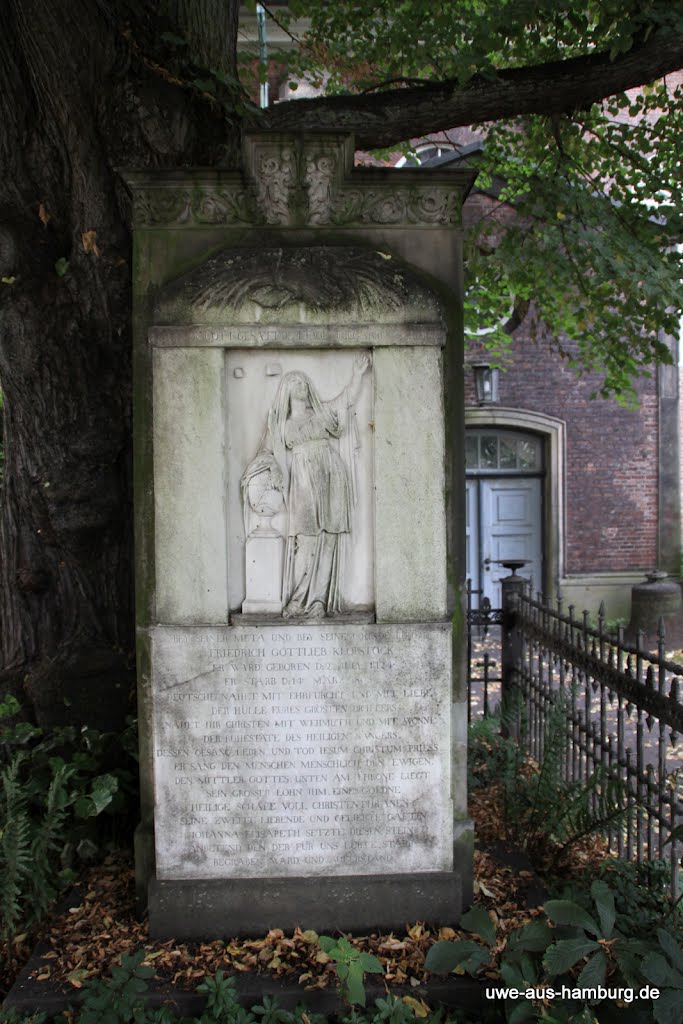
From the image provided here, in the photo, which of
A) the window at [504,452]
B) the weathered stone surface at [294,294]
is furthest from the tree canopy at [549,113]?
the window at [504,452]

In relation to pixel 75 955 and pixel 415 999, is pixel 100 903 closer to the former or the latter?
pixel 75 955

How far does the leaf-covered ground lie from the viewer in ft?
10.1

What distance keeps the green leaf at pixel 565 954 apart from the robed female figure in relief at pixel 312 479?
4.86 ft

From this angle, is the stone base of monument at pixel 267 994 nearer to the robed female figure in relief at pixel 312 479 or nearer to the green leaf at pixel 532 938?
the green leaf at pixel 532 938

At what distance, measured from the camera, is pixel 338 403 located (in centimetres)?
336

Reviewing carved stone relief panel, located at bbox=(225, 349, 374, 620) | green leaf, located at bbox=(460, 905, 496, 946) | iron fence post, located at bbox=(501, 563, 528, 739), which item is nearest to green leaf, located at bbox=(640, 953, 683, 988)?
green leaf, located at bbox=(460, 905, 496, 946)

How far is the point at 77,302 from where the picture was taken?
4.12m

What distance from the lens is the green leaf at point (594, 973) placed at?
2.67 meters

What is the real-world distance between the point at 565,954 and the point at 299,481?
201 centimetres

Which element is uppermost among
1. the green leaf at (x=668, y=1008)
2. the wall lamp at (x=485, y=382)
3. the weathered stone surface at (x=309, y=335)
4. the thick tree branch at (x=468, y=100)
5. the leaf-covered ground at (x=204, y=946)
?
the thick tree branch at (x=468, y=100)

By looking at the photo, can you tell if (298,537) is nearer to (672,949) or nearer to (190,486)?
(190,486)

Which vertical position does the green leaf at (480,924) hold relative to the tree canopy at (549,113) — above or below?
below

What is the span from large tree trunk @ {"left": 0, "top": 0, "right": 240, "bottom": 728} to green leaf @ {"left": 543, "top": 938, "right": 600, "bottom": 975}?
2.47m

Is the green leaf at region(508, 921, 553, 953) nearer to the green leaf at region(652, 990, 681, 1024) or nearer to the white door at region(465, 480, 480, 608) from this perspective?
the green leaf at region(652, 990, 681, 1024)
